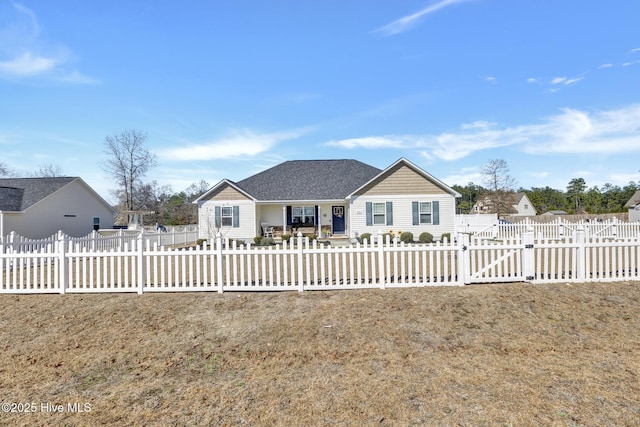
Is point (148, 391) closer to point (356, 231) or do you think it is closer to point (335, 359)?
point (335, 359)

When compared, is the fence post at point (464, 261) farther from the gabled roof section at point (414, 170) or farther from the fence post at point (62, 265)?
the gabled roof section at point (414, 170)

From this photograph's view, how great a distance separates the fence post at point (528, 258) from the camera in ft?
24.6

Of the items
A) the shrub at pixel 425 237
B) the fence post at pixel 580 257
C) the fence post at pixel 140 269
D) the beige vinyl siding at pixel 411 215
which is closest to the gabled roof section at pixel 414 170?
the beige vinyl siding at pixel 411 215

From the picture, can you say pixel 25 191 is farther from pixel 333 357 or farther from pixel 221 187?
pixel 333 357

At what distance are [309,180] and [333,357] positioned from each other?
21.7m

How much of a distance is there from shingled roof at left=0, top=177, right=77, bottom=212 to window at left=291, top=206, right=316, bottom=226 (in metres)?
15.6

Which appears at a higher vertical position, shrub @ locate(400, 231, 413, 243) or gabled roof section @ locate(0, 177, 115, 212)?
gabled roof section @ locate(0, 177, 115, 212)

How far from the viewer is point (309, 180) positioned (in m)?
25.8

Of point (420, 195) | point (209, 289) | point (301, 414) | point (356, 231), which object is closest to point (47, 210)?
point (356, 231)

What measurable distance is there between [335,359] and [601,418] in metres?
2.62

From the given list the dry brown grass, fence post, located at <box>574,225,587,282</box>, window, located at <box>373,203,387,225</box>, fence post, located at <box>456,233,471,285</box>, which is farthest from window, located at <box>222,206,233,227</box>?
fence post, located at <box>574,225,587,282</box>

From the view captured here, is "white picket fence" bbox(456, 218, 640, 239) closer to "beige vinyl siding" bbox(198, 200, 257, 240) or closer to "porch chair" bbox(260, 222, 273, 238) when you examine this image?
"porch chair" bbox(260, 222, 273, 238)

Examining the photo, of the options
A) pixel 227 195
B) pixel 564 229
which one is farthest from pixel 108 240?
pixel 564 229

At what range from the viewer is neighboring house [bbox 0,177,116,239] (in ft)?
68.6
